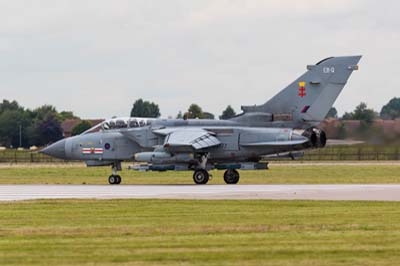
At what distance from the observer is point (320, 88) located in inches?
1538

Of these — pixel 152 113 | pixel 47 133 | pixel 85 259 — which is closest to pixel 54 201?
pixel 85 259

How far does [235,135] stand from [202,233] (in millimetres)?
21890

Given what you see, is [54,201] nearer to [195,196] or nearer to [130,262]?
[195,196]

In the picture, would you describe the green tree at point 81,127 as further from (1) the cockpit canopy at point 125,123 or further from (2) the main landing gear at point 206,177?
(2) the main landing gear at point 206,177

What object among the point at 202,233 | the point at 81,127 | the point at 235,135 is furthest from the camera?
the point at 81,127

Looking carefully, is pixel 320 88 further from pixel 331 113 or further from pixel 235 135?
pixel 331 113

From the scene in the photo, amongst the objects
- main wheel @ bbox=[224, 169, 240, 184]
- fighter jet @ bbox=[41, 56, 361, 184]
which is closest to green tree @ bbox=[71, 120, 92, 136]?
fighter jet @ bbox=[41, 56, 361, 184]

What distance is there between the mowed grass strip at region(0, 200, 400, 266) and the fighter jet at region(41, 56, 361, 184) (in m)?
13.5

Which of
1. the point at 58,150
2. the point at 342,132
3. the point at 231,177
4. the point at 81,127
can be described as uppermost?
the point at 81,127

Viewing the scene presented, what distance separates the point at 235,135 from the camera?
39812mm

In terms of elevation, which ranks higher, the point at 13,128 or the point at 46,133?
the point at 13,128

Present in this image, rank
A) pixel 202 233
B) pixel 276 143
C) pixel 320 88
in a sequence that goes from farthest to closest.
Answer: pixel 320 88
pixel 276 143
pixel 202 233

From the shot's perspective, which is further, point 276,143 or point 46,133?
point 46,133

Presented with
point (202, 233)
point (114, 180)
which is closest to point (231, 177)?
point (114, 180)
